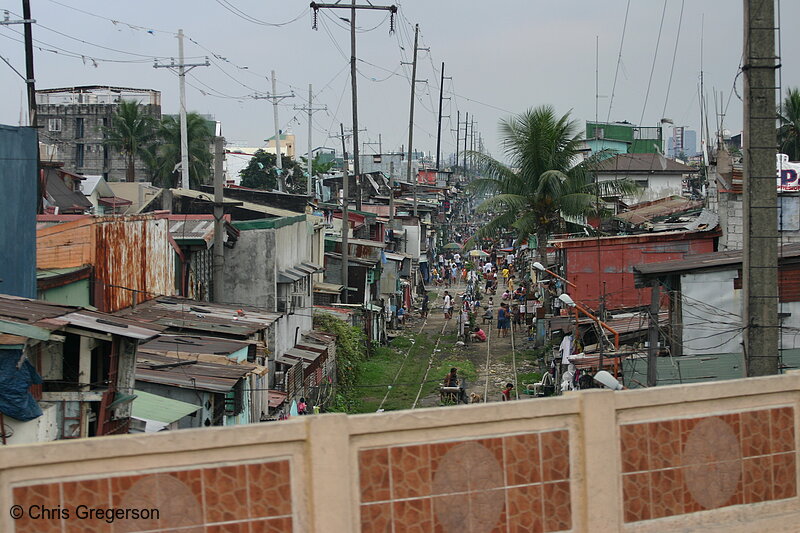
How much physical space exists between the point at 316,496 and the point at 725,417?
3.21 m

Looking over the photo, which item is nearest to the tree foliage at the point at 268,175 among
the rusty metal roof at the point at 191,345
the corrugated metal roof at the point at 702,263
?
the rusty metal roof at the point at 191,345

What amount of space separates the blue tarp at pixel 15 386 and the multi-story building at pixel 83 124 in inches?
2064

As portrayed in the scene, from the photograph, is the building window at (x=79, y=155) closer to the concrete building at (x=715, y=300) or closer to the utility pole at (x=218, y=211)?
the utility pole at (x=218, y=211)

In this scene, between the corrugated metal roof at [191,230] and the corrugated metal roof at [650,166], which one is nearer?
the corrugated metal roof at [191,230]

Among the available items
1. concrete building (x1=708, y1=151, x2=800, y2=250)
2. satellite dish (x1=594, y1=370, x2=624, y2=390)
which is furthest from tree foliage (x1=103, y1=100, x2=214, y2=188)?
satellite dish (x1=594, y1=370, x2=624, y2=390)

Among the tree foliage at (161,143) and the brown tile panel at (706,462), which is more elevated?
the tree foliage at (161,143)

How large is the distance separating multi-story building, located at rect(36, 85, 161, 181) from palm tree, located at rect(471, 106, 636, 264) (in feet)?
121

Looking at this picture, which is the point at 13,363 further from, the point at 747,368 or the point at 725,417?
the point at 747,368

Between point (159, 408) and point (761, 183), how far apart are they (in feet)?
27.2

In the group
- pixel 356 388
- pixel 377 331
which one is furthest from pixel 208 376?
pixel 377 331

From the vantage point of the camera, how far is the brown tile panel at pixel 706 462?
6688mm

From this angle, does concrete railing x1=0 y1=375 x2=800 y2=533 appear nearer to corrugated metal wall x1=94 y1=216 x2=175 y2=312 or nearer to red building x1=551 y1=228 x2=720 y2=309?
corrugated metal wall x1=94 y1=216 x2=175 y2=312

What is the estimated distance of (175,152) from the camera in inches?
1939

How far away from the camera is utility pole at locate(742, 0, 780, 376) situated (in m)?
9.12
